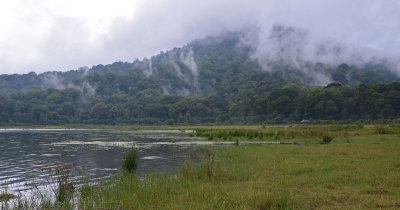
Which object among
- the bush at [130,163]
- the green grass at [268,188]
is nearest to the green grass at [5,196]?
the green grass at [268,188]

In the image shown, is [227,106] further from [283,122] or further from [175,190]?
[175,190]

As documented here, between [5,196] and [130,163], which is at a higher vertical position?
[130,163]

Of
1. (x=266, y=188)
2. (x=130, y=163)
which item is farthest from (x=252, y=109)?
(x=266, y=188)

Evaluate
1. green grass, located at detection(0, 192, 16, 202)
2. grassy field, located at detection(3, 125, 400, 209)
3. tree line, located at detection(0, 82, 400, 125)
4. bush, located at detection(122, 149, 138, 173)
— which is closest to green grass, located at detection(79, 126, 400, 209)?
grassy field, located at detection(3, 125, 400, 209)

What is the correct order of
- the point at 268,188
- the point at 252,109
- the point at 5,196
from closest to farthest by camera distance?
1. the point at 268,188
2. the point at 5,196
3. the point at 252,109

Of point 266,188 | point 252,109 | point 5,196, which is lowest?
point 5,196

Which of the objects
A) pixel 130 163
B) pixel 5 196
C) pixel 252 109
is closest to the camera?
pixel 5 196

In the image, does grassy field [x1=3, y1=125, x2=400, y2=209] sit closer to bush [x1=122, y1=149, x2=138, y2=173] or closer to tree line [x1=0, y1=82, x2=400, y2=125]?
bush [x1=122, y1=149, x2=138, y2=173]

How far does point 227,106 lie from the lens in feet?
620

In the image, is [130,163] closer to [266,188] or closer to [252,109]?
[266,188]

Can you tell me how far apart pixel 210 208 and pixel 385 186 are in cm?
821

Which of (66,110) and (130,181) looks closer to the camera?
(130,181)

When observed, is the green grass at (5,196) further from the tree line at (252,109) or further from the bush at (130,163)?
the tree line at (252,109)

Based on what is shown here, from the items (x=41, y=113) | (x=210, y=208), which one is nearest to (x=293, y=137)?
(x=210, y=208)
